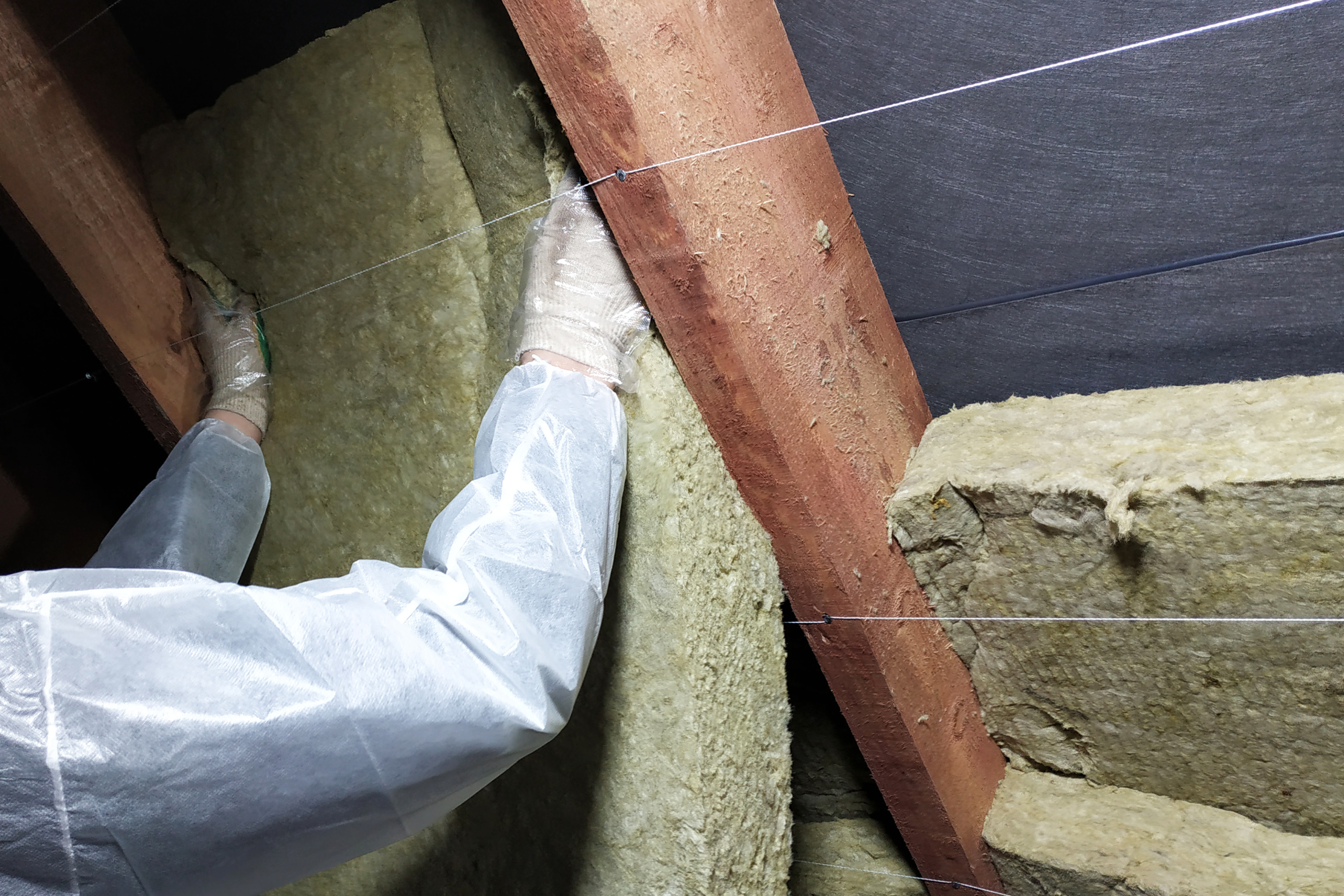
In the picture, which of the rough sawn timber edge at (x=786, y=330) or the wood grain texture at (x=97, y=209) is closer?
the rough sawn timber edge at (x=786, y=330)

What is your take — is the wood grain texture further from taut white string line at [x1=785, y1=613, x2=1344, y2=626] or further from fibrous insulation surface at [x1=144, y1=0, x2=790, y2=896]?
taut white string line at [x1=785, y1=613, x2=1344, y2=626]

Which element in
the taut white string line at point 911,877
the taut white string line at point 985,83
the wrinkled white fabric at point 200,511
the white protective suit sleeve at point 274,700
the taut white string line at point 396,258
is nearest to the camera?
the white protective suit sleeve at point 274,700

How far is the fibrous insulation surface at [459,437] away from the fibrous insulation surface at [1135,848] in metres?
0.39

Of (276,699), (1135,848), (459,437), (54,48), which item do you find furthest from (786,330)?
(54,48)

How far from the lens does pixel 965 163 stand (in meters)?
1.28

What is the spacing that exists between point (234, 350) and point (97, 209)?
0.30 meters

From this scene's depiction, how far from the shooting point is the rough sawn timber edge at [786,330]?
40.5 inches

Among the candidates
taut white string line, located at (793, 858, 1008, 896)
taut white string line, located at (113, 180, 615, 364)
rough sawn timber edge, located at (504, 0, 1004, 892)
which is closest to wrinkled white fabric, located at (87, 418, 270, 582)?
taut white string line, located at (113, 180, 615, 364)

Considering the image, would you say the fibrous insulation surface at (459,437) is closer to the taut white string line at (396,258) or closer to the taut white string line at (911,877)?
the taut white string line at (396,258)

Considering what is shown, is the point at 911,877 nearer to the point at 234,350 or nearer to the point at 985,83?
the point at 985,83

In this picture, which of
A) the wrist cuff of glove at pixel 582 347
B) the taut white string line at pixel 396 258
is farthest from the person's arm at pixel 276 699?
the taut white string line at pixel 396 258

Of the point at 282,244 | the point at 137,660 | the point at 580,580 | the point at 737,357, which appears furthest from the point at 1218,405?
the point at 282,244

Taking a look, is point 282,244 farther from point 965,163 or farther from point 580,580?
point 965,163

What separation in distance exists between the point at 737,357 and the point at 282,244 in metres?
0.79
